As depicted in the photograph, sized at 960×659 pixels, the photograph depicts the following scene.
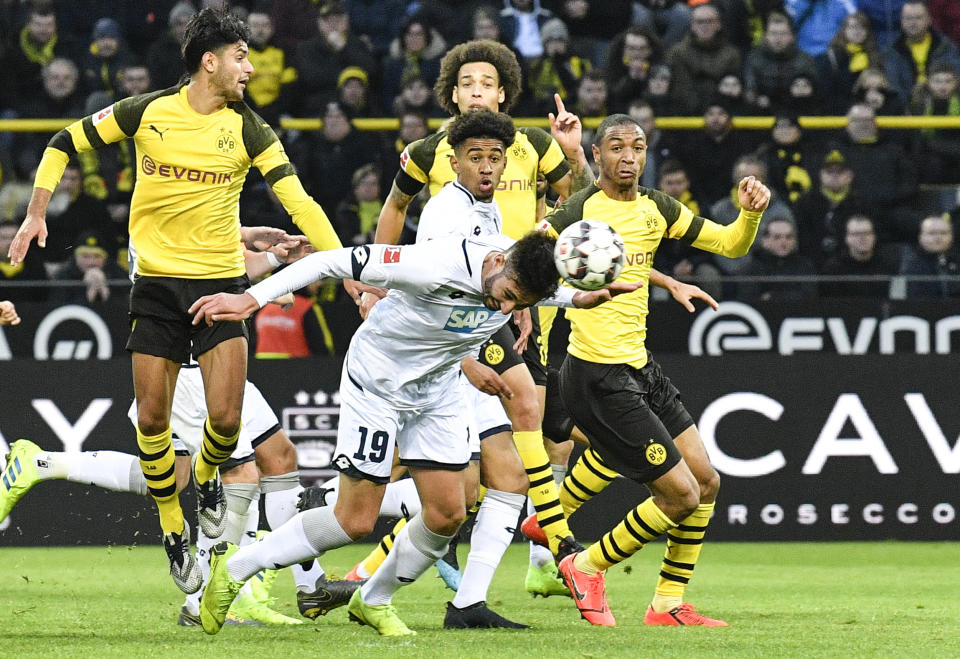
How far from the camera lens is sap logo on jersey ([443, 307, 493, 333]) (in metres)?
6.00

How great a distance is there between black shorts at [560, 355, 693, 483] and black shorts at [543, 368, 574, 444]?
1.77 metres

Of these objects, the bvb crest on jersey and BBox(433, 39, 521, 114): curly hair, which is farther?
BBox(433, 39, 521, 114): curly hair

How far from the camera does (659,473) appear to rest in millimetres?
7145

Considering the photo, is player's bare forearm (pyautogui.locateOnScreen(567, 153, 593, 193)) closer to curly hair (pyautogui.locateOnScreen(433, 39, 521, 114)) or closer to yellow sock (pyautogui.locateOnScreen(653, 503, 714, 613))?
curly hair (pyautogui.locateOnScreen(433, 39, 521, 114))

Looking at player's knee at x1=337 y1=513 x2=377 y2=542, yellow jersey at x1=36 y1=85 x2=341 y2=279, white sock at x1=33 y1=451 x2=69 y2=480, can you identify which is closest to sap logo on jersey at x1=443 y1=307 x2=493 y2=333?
player's knee at x1=337 y1=513 x2=377 y2=542

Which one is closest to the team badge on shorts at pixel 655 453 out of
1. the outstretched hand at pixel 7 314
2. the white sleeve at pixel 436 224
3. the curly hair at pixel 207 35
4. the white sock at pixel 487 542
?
the white sock at pixel 487 542

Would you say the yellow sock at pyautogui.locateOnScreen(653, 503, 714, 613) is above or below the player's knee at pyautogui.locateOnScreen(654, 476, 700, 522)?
below

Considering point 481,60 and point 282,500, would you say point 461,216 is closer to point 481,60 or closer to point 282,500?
point 481,60

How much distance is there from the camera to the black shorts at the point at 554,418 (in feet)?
31.0

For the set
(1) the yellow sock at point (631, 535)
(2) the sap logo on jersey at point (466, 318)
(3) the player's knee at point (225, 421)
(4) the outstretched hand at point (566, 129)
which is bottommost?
(1) the yellow sock at point (631, 535)

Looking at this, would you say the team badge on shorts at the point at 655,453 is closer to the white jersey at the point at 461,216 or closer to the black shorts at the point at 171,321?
the white jersey at the point at 461,216

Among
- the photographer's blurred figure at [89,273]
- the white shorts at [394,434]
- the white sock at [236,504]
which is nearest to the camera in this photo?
Answer: the white shorts at [394,434]

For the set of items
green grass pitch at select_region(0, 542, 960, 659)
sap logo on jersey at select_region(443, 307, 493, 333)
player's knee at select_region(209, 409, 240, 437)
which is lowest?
green grass pitch at select_region(0, 542, 960, 659)

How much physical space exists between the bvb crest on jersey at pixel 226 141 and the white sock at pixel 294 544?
183 centimetres
